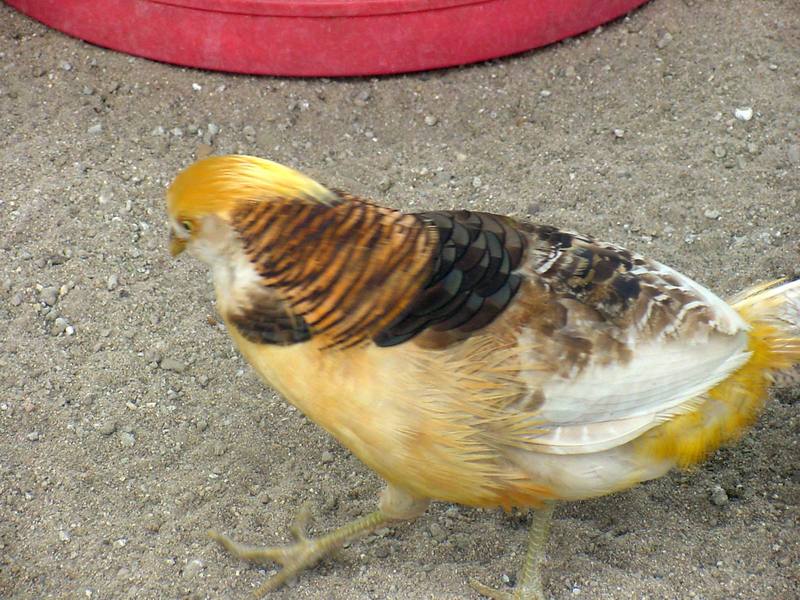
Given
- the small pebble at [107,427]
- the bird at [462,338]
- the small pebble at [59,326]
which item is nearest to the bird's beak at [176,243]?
the bird at [462,338]

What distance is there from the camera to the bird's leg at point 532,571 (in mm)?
2672

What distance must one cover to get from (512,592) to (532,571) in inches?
4.2

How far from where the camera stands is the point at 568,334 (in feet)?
7.80

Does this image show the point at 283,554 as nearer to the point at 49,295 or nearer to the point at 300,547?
the point at 300,547

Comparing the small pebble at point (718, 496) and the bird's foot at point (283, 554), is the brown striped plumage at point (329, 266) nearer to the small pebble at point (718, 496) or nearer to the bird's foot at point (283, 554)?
the bird's foot at point (283, 554)

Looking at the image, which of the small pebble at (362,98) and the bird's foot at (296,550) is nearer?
the bird's foot at (296,550)

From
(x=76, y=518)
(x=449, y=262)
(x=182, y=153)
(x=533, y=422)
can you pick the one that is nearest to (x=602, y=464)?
(x=533, y=422)

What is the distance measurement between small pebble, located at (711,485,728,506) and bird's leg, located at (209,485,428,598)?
0.90 m

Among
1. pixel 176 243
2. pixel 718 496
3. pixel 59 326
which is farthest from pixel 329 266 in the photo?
pixel 59 326

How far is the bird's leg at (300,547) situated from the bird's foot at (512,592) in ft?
0.85

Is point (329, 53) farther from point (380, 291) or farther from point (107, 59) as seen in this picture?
point (380, 291)

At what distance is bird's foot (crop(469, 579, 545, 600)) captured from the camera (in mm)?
2736

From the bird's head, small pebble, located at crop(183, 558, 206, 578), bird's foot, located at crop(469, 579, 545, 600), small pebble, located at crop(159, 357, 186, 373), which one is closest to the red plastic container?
small pebble, located at crop(159, 357, 186, 373)

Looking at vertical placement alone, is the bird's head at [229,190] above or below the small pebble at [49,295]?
above
